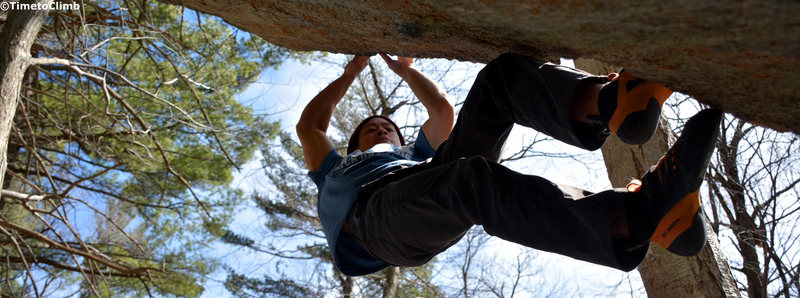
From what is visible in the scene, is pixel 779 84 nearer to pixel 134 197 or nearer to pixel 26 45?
pixel 26 45

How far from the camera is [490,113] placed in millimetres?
2379

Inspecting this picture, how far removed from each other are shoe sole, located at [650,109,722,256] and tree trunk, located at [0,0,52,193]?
362cm

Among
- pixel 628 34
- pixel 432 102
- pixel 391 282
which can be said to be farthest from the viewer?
pixel 391 282

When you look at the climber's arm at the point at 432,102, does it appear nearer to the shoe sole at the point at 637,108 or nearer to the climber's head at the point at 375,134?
the climber's head at the point at 375,134

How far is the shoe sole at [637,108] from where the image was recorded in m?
1.86

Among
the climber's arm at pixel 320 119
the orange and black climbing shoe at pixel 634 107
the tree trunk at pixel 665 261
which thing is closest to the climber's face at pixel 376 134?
the climber's arm at pixel 320 119

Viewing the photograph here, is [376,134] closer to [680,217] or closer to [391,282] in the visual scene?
[680,217]

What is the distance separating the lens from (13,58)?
3.70m

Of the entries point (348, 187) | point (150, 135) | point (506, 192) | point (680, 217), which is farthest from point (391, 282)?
point (680, 217)

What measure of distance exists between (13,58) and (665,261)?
4.16m

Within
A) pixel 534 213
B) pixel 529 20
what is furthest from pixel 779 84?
pixel 534 213

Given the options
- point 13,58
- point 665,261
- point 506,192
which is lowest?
point 506,192

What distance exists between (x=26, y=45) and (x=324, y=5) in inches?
105

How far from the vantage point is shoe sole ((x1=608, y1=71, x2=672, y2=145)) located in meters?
1.86
